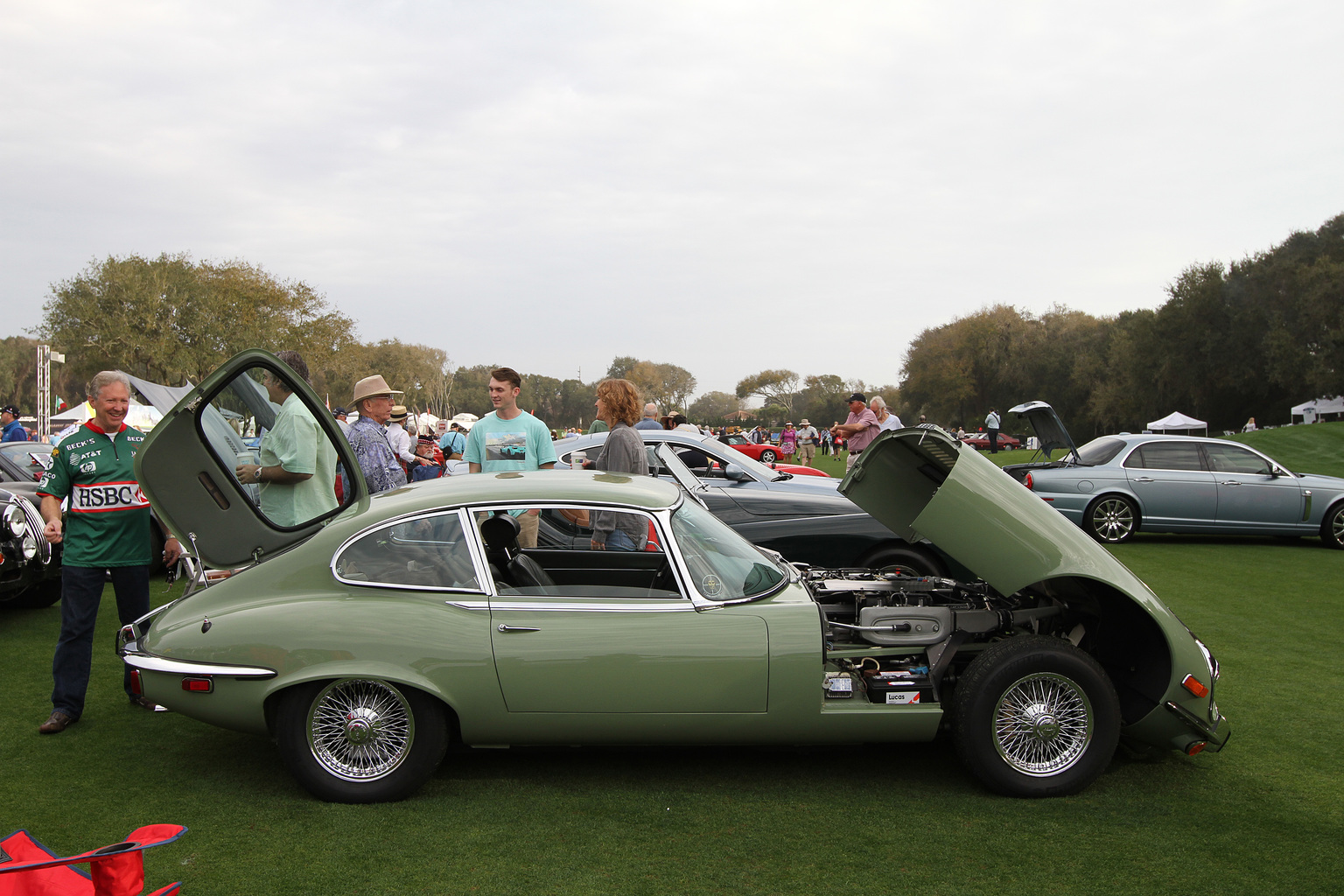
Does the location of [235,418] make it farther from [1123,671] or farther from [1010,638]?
[1123,671]

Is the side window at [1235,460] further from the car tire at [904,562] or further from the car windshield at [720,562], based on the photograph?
the car windshield at [720,562]

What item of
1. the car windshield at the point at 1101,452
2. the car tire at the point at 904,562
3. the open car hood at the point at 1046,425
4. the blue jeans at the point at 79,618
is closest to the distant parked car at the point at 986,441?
the car windshield at the point at 1101,452

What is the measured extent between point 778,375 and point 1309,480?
403 feet

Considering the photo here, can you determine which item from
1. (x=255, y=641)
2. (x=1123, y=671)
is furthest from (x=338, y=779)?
(x=1123, y=671)

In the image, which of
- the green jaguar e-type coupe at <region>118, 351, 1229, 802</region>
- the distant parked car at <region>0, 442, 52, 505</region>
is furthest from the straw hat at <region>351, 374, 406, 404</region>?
the distant parked car at <region>0, 442, 52, 505</region>

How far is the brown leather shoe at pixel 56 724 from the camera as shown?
14.9ft

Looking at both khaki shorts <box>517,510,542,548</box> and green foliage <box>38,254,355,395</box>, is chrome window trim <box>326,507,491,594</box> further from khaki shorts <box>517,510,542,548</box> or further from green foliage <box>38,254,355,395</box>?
green foliage <box>38,254,355,395</box>

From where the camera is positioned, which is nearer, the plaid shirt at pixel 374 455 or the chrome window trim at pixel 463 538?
the chrome window trim at pixel 463 538

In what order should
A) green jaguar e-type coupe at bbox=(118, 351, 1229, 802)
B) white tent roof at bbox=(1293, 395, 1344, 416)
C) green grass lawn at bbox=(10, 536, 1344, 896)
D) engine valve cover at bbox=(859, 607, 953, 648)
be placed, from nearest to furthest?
1. green grass lawn at bbox=(10, 536, 1344, 896)
2. green jaguar e-type coupe at bbox=(118, 351, 1229, 802)
3. engine valve cover at bbox=(859, 607, 953, 648)
4. white tent roof at bbox=(1293, 395, 1344, 416)

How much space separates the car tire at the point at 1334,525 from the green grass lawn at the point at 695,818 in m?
8.01

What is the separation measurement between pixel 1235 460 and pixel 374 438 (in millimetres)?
10965

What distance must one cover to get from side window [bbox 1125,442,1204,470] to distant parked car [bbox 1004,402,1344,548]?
0.01 meters

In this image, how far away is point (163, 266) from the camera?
3981 centimetres

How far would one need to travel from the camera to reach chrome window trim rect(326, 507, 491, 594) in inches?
150
